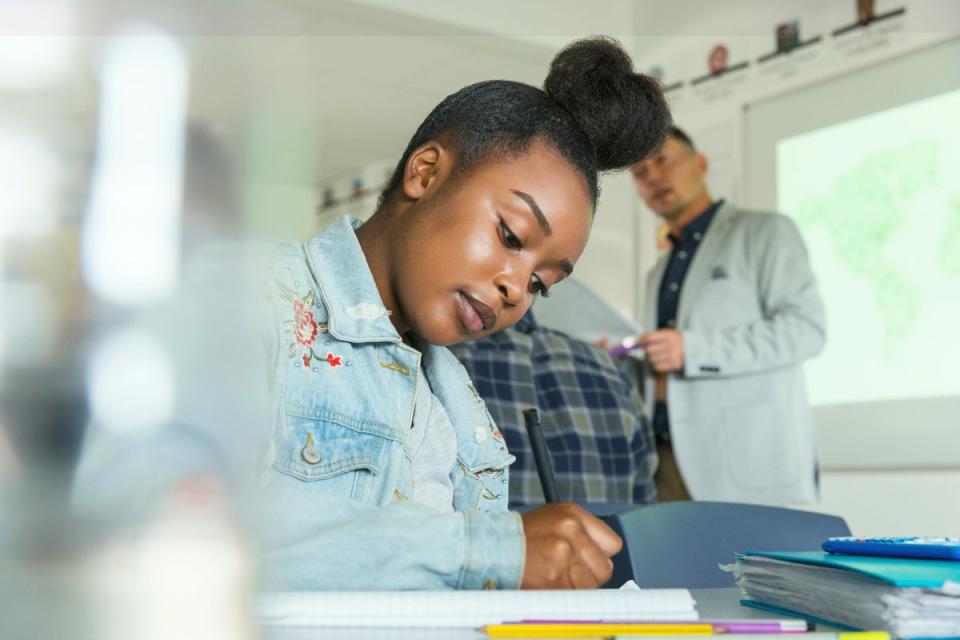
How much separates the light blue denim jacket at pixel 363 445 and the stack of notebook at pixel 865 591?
14cm

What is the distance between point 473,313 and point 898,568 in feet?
1.36

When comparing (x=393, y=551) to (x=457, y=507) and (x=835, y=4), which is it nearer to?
(x=457, y=507)

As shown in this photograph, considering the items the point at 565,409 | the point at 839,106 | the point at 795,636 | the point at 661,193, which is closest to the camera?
the point at 795,636

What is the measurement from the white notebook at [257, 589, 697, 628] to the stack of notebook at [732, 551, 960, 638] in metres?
0.08

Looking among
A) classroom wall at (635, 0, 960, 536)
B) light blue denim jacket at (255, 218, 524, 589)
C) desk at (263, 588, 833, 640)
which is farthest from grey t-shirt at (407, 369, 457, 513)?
classroom wall at (635, 0, 960, 536)

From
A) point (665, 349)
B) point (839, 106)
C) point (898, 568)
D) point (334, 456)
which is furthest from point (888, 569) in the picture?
point (839, 106)

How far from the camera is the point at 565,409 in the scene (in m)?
1.72

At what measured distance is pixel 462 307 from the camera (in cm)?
81

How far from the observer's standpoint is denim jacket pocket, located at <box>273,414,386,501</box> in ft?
2.21

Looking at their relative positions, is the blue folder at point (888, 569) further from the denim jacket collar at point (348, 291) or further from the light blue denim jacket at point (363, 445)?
the denim jacket collar at point (348, 291)

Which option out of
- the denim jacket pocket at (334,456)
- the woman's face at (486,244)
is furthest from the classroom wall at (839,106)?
the denim jacket pocket at (334,456)

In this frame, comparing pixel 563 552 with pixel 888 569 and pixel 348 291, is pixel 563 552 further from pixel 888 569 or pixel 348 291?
pixel 348 291

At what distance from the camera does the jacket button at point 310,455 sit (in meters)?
0.67

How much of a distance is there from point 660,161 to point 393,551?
2011 mm
